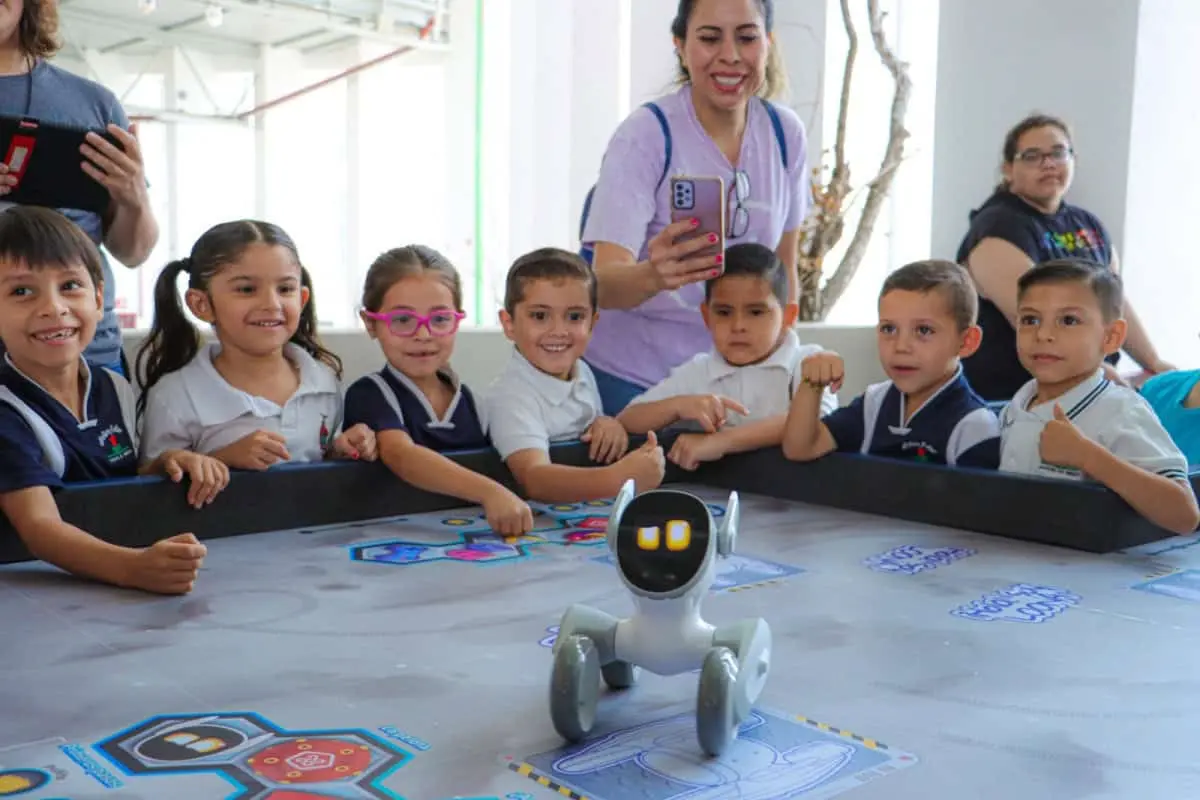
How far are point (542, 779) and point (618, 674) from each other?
8.1 inches

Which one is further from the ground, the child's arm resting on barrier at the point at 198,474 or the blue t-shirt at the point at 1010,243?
the blue t-shirt at the point at 1010,243

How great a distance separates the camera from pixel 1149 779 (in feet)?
2.98

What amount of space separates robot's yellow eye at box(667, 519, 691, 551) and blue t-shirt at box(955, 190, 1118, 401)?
2.24 meters

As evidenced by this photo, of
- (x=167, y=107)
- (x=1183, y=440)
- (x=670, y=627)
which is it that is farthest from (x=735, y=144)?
(x=167, y=107)

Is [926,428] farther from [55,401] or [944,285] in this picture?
[55,401]

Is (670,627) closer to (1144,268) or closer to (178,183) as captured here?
(1144,268)

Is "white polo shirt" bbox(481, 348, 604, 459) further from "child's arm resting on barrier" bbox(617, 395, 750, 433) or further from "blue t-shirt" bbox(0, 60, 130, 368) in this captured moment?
"blue t-shirt" bbox(0, 60, 130, 368)

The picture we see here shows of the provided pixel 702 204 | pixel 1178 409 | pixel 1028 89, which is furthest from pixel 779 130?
pixel 1028 89

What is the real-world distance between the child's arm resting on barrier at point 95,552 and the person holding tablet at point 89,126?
428 mm

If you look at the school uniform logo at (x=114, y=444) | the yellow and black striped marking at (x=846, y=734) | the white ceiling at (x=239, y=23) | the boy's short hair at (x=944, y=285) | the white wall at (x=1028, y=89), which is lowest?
the yellow and black striped marking at (x=846, y=734)

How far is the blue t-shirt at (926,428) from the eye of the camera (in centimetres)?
197

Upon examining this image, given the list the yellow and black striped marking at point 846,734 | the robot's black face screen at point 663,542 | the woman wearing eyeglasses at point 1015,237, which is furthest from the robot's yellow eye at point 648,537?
the woman wearing eyeglasses at point 1015,237

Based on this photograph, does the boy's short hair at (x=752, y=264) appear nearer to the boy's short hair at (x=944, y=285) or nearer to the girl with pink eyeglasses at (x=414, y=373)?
the boy's short hair at (x=944, y=285)

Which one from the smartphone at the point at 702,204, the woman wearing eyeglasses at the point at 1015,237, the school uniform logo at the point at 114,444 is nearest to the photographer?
the school uniform logo at the point at 114,444
